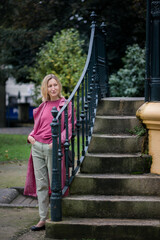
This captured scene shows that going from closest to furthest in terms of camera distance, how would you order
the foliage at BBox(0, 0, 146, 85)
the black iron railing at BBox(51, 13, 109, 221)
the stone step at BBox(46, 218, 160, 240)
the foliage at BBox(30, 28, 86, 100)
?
the stone step at BBox(46, 218, 160, 240), the black iron railing at BBox(51, 13, 109, 221), the foliage at BBox(30, 28, 86, 100), the foliage at BBox(0, 0, 146, 85)

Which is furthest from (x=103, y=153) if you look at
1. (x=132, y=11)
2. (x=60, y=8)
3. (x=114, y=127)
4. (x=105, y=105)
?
(x=60, y=8)

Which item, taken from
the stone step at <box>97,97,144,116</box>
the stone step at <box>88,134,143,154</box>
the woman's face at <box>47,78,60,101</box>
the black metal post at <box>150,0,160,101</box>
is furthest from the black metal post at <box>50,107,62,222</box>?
the stone step at <box>97,97,144,116</box>

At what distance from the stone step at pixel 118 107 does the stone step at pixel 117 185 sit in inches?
60.8

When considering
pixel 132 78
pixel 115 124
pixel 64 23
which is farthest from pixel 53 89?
pixel 64 23

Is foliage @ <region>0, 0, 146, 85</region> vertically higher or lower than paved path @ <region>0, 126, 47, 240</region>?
higher

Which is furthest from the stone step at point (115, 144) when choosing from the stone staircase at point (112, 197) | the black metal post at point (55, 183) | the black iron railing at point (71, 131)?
the black metal post at point (55, 183)

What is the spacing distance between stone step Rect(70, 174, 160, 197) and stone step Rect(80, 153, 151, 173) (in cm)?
18

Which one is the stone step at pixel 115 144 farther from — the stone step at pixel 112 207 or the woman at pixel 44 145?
the stone step at pixel 112 207

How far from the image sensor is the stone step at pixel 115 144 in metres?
5.37

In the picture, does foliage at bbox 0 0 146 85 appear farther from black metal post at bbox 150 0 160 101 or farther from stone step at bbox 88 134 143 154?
stone step at bbox 88 134 143 154

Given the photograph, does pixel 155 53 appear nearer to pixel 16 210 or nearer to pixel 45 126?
pixel 45 126

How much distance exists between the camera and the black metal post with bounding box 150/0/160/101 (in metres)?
5.10

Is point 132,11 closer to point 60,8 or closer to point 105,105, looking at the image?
point 60,8

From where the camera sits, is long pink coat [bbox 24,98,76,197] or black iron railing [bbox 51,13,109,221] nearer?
black iron railing [bbox 51,13,109,221]
